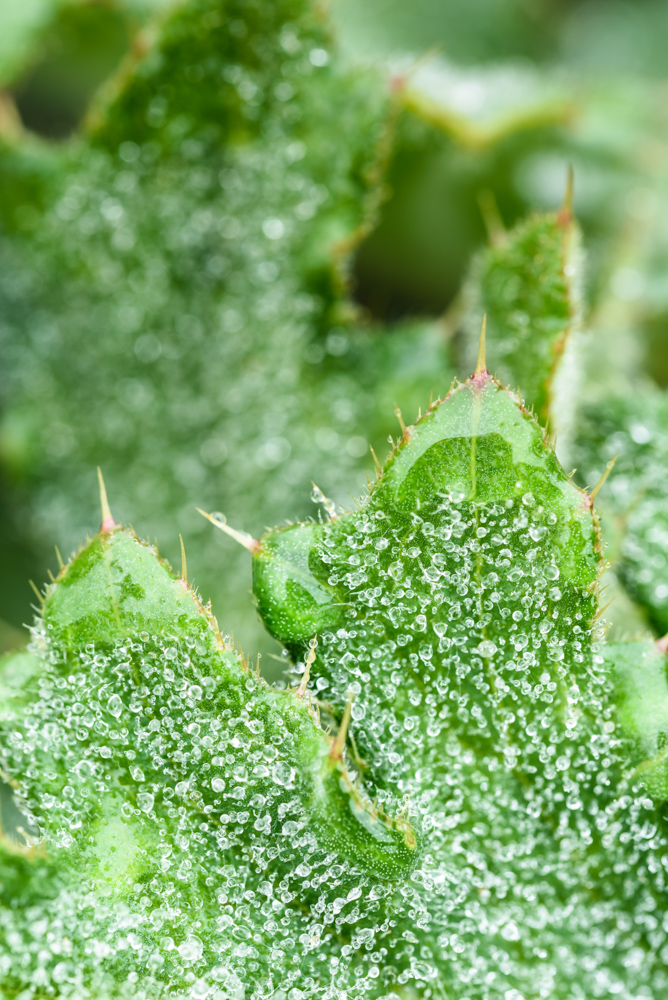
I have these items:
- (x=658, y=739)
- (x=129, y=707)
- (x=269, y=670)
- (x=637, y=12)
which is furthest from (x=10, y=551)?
(x=637, y=12)

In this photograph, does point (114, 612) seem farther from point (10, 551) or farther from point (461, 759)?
point (10, 551)

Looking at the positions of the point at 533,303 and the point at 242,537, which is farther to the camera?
the point at 533,303

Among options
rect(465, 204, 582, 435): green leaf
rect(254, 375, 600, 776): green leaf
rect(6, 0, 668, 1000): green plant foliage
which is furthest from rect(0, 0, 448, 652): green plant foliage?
rect(254, 375, 600, 776): green leaf

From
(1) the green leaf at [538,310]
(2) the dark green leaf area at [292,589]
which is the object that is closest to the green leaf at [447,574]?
(2) the dark green leaf area at [292,589]

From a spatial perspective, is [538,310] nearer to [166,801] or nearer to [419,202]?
[419,202]

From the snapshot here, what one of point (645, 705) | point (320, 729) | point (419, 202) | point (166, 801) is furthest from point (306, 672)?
point (419, 202)

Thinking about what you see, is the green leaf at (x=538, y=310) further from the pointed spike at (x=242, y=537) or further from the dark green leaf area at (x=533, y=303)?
the pointed spike at (x=242, y=537)
